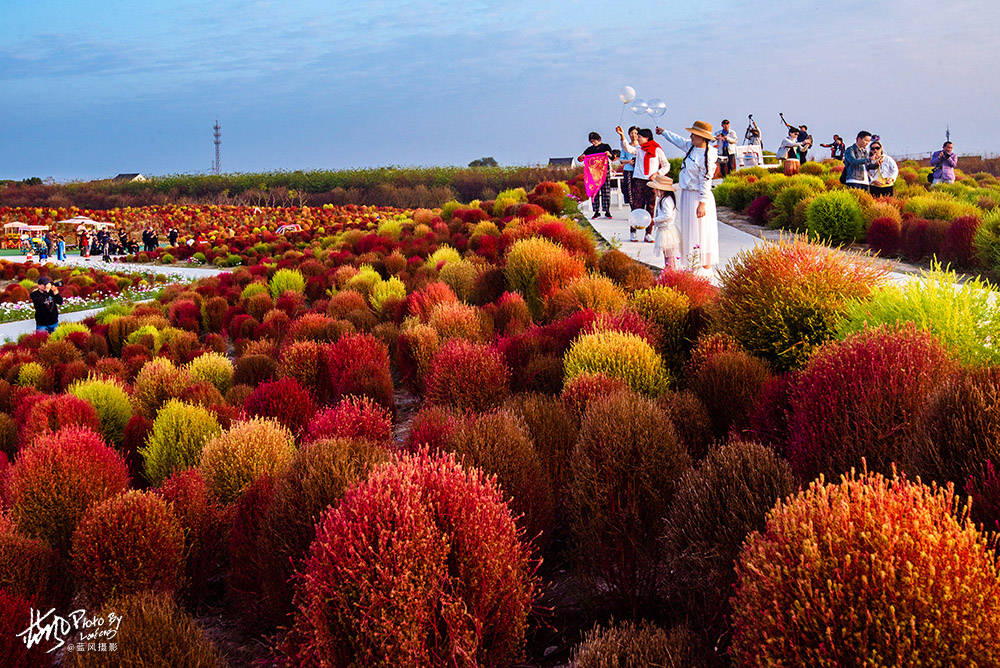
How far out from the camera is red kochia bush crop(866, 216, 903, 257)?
1258 cm

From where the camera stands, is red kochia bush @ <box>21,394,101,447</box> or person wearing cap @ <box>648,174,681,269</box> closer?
red kochia bush @ <box>21,394,101,447</box>

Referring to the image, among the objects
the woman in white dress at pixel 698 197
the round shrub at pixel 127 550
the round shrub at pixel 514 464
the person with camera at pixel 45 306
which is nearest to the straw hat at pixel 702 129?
the woman in white dress at pixel 698 197

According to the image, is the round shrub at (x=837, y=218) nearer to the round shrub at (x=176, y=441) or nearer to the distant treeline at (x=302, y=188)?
the round shrub at (x=176, y=441)

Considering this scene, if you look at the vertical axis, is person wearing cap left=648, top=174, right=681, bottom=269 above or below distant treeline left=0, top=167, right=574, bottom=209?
below

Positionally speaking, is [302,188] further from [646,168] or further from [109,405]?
[109,405]

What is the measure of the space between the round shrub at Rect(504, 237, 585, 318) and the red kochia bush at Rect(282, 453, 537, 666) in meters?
5.72

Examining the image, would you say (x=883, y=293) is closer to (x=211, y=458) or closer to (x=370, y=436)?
(x=370, y=436)

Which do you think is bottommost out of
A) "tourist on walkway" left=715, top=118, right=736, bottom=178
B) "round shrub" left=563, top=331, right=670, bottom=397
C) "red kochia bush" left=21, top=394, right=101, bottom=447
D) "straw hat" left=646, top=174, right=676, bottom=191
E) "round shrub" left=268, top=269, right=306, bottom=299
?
"red kochia bush" left=21, top=394, right=101, bottom=447

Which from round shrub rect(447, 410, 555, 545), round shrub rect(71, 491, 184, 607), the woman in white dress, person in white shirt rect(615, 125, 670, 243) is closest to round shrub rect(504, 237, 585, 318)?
the woman in white dress

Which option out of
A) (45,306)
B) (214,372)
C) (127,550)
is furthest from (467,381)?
(45,306)

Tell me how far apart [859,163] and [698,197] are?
370 inches

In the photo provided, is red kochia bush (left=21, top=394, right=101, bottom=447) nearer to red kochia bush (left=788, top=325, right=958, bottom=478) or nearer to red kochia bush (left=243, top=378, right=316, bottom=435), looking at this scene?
red kochia bush (left=243, top=378, right=316, bottom=435)

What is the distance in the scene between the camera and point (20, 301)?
16.7 metres

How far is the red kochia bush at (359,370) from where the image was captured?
6.16 meters
